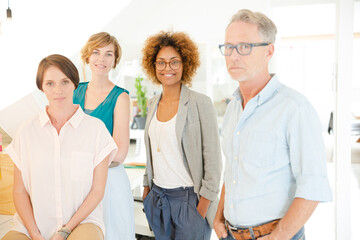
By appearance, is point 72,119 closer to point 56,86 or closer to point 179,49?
point 56,86

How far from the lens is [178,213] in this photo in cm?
170

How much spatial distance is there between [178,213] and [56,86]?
3.09 ft

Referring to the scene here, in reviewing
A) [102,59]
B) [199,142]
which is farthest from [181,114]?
[102,59]

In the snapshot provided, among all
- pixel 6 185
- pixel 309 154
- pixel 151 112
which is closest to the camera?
pixel 309 154

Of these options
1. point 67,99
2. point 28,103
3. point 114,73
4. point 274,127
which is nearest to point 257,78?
point 274,127

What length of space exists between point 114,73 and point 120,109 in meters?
3.30

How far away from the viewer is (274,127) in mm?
1072

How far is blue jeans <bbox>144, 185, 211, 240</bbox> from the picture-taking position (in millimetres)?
1696

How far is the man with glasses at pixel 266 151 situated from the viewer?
3.33ft

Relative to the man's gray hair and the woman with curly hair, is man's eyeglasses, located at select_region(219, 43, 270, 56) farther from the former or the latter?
the woman with curly hair

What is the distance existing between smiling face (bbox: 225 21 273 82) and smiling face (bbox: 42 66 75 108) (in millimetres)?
602

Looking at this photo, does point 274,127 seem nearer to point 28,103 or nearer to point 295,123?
point 295,123

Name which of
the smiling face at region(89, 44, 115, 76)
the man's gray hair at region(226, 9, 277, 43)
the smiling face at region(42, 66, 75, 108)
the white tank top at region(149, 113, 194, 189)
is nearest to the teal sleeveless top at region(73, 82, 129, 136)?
the smiling face at region(89, 44, 115, 76)

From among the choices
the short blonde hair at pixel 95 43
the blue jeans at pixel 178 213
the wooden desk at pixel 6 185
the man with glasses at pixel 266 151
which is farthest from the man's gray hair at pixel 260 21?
the wooden desk at pixel 6 185
